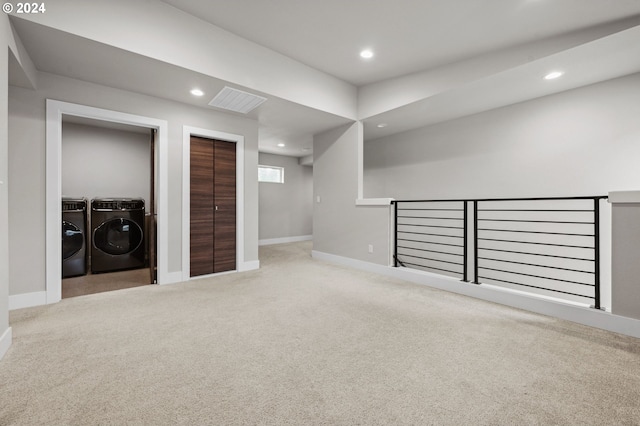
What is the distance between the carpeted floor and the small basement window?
4837 mm

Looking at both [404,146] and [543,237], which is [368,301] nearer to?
[543,237]

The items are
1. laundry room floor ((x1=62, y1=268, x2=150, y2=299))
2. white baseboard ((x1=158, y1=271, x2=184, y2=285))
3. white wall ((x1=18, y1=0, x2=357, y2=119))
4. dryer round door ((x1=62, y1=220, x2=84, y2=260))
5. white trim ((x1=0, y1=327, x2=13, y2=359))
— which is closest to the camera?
white trim ((x1=0, y1=327, x2=13, y2=359))

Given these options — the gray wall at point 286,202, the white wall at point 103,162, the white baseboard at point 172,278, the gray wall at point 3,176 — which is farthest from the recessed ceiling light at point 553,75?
the white wall at point 103,162

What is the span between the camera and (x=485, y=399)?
52.9 inches

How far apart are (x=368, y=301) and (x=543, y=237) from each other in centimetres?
273

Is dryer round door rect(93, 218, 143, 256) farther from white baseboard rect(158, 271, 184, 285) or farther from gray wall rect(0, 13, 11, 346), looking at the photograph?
gray wall rect(0, 13, 11, 346)

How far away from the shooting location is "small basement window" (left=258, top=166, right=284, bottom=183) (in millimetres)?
7164

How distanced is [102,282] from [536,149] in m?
6.13

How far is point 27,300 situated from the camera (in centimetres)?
260

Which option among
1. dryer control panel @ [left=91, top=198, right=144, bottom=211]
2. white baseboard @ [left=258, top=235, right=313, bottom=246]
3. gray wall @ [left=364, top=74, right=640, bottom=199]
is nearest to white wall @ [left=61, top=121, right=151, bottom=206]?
dryer control panel @ [left=91, top=198, right=144, bottom=211]

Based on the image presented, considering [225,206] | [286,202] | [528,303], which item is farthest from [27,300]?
[286,202]

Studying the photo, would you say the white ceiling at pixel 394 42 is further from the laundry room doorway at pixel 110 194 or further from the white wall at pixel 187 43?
the laundry room doorway at pixel 110 194

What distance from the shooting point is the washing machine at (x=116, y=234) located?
3963 mm

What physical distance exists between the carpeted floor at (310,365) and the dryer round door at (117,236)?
150cm
